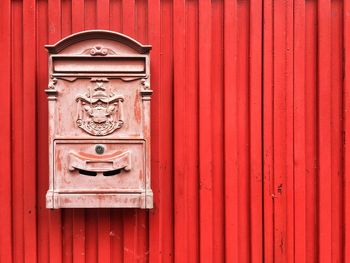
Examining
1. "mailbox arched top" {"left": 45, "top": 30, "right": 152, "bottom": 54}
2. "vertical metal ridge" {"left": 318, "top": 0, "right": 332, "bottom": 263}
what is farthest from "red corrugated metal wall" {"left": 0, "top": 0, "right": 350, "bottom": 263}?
"mailbox arched top" {"left": 45, "top": 30, "right": 152, "bottom": 54}

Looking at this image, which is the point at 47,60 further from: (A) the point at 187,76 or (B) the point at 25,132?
(A) the point at 187,76

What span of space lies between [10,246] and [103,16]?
6.42ft

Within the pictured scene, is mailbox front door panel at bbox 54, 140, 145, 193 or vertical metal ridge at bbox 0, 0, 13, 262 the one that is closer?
mailbox front door panel at bbox 54, 140, 145, 193

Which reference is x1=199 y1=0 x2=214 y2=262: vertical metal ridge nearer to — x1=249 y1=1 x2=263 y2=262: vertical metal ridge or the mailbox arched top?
x1=249 y1=1 x2=263 y2=262: vertical metal ridge

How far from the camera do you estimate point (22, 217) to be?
12.6ft

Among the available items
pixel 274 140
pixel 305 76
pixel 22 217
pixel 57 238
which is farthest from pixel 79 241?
pixel 305 76

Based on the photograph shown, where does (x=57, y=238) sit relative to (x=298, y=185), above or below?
below

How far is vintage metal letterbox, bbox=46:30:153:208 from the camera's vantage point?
3.50 m

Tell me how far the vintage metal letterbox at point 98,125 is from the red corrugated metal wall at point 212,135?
1.03 feet

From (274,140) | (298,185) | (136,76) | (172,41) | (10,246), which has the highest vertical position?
(172,41)

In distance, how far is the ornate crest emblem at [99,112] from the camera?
3.54 meters

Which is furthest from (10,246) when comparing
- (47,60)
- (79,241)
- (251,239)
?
(251,239)

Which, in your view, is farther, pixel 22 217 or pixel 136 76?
pixel 22 217

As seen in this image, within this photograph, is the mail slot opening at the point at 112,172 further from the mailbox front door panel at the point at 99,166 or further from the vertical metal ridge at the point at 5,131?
the vertical metal ridge at the point at 5,131
